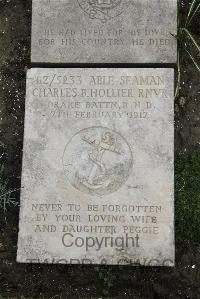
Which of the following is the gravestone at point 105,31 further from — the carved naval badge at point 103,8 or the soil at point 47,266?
the soil at point 47,266

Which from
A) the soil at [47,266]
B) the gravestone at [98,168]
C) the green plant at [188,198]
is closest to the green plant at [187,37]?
the soil at [47,266]

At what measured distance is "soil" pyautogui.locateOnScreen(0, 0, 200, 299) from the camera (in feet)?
17.1

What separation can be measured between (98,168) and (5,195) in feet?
3.35

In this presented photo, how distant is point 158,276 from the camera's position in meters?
5.21

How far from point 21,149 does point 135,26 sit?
5.87 ft

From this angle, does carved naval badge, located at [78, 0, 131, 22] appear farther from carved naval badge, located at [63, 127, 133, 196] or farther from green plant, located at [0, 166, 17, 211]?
green plant, located at [0, 166, 17, 211]

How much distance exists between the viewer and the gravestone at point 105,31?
539cm

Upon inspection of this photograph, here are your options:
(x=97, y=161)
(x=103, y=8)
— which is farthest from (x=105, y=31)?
(x=97, y=161)

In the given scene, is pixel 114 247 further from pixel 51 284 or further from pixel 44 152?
pixel 44 152

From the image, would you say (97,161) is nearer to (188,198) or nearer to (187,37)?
(188,198)

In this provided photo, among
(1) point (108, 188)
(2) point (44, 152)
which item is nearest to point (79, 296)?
(1) point (108, 188)

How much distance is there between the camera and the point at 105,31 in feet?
17.9

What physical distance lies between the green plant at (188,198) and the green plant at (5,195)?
1697 mm

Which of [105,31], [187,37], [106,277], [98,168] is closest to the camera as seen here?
[98,168]
